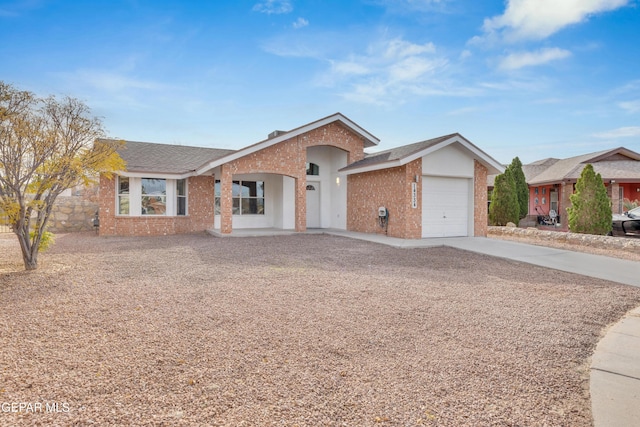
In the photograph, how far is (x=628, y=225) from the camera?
14875mm

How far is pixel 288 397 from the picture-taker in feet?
9.04

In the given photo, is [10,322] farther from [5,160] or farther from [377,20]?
[377,20]

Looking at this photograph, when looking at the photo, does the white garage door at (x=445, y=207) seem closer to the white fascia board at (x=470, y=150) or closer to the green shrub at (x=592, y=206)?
the white fascia board at (x=470, y=150)

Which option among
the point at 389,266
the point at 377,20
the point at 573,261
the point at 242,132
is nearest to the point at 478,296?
the point at 389,266

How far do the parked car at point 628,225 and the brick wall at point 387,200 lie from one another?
8.97 meters

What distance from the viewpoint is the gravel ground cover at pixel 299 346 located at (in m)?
2.59

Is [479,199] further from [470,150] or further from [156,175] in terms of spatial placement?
[156,175]

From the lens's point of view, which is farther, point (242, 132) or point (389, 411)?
point (242, 132)

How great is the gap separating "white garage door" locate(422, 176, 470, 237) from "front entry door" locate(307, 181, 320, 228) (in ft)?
19.3

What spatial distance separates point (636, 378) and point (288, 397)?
117 inches

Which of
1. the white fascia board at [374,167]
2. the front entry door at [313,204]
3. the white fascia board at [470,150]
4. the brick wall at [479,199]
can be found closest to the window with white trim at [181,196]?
the front entry door at [313,204]

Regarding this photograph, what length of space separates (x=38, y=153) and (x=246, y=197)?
395 inches

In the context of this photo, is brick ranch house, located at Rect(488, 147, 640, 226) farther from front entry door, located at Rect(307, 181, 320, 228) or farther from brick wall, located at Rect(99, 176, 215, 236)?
brick wall, located at Rect(99, 176, 215, 236)

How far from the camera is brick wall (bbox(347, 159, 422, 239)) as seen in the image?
1279cm
